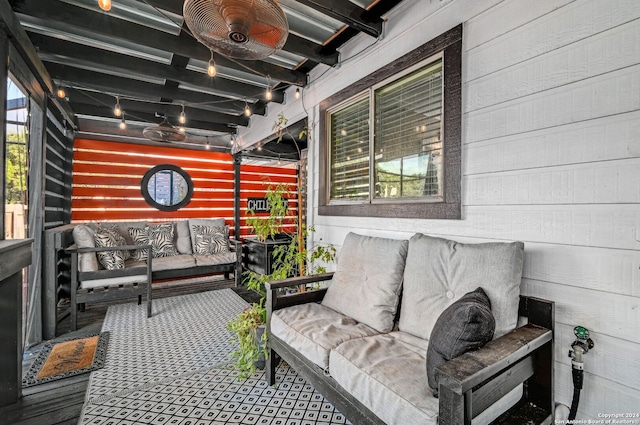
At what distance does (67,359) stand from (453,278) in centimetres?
306

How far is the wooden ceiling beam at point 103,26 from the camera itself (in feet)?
7.00

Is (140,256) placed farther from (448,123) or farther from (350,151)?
(448,123)

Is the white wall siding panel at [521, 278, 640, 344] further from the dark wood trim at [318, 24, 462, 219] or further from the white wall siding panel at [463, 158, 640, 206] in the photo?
the dark wood trim at [318, 24, 462, 219]

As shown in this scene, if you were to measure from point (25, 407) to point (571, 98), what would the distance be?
3.54 metres

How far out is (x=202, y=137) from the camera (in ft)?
19.0

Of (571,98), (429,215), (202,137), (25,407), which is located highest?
(202,137)

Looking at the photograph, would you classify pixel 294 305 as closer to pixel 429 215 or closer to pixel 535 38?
pixel 429 215

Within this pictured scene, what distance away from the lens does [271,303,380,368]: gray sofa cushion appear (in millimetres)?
1598

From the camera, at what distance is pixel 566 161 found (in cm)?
140

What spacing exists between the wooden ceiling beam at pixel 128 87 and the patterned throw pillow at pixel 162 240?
2.03 meters

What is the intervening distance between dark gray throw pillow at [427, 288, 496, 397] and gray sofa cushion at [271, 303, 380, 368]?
1.83 ft

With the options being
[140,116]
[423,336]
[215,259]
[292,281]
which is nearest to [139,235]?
[215,259]

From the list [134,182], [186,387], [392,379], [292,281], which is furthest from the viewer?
[134,182]

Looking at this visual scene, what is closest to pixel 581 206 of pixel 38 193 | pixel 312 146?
pixel 312 146
